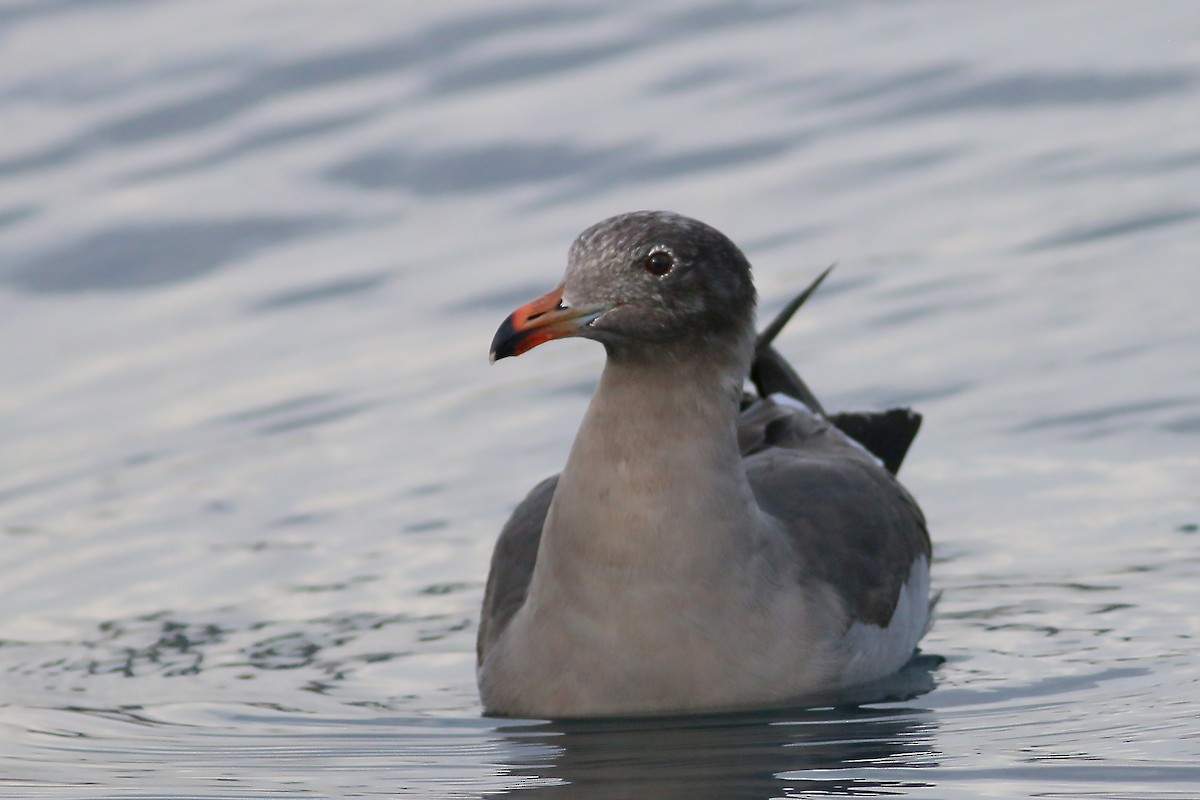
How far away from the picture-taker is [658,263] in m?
6.15

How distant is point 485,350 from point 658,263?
147 inches

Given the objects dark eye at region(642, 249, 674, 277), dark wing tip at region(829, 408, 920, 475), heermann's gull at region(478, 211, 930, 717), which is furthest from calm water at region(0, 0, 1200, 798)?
dark eye at region(642, 249, 674, 277)

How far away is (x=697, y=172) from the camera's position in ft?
37.6

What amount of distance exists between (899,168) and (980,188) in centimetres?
49

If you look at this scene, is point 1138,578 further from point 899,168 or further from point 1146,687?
point 899,168

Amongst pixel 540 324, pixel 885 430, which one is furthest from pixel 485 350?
pixel 540 324

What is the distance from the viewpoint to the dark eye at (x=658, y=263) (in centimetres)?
614

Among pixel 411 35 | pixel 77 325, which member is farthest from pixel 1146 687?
pixel 411 35

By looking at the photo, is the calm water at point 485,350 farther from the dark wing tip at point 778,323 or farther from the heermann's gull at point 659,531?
the dark wing tip at point 778,323

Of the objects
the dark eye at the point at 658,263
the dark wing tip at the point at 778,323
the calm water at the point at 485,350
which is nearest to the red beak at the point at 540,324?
the dark eye at the point at 658,263

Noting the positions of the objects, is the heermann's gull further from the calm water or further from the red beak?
the calm water

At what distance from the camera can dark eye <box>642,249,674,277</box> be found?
20.2 feet

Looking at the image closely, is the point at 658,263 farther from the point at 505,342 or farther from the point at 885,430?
the point at 885,430

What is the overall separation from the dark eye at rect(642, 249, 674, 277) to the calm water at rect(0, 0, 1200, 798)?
119 cm
